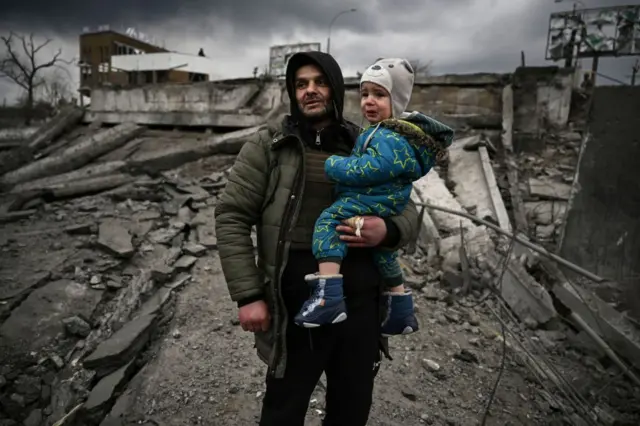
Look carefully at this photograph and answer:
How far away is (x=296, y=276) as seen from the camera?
1630mm

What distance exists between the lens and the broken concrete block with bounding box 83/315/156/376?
3227 mm

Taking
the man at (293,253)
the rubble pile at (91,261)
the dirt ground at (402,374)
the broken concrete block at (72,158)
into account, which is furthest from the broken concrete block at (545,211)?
the broken concrete block at (72,158)

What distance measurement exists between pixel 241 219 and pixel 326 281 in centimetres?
46

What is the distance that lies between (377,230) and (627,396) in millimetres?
3521

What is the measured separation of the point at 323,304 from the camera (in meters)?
1.46

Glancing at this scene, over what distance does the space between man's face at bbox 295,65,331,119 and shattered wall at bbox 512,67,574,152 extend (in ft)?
25.3

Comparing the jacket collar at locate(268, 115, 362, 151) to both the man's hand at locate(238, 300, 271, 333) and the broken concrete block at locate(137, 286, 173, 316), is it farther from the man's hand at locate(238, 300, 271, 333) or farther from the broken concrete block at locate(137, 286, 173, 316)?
the broken concrete block at locate(137, 286, 173, 316)

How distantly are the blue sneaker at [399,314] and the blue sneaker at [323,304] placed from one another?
1.15 ft

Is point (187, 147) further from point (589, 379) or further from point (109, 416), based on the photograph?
point (589, 379)

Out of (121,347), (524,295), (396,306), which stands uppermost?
(396,306)

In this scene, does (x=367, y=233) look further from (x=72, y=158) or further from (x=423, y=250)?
(x=72, y=158)

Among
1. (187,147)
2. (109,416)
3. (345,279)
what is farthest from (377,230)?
(187,147)

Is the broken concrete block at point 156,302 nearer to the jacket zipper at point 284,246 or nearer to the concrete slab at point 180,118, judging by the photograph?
the jacket zipper at point 284,246

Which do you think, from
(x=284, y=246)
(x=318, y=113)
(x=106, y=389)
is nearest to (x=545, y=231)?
(x=318, y=113)
